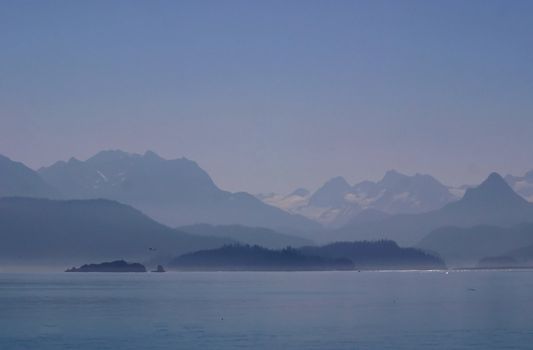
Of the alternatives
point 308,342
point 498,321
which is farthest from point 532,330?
point 308,342

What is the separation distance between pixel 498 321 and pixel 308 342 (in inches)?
1113

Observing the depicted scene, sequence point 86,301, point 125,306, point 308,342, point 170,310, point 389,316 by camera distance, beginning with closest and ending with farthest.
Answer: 1. point 308,342
2. point 389,316
3. point 170,310
4. point 125,306
5. point 86,301

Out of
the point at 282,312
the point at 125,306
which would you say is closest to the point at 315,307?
the point at 282,312

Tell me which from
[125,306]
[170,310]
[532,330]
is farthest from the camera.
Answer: [125,306]

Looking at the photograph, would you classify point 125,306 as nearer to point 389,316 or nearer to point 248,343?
point 389,316

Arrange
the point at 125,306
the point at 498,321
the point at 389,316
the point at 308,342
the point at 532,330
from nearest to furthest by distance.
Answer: the point at 308,342 < the point at 532,330 < the point at 498,321 < the point at 389,316 < the point at 125,306

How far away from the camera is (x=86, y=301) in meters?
141

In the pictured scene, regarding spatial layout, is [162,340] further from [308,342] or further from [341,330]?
[341,330]

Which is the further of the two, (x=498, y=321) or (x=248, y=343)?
(x=498, y=321)

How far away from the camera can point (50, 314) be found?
4309 inches

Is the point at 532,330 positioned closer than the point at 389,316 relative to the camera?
Yes

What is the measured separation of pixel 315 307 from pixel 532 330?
39.5 metres

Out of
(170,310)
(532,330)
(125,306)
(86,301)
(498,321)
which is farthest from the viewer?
(86,301)

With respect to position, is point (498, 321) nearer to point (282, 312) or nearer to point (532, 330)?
point (532, 330)
